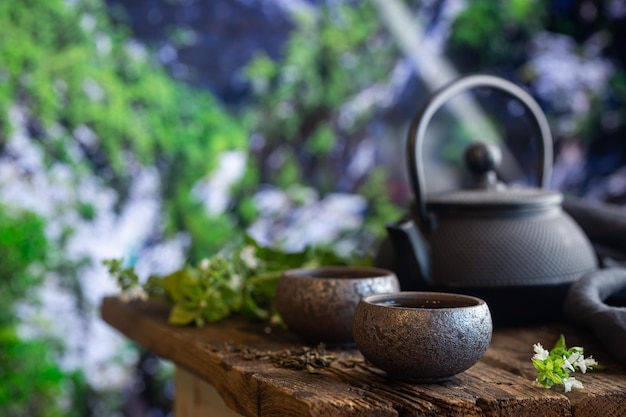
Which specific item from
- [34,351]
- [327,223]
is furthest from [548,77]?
[34,351]

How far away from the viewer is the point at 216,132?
277 cm

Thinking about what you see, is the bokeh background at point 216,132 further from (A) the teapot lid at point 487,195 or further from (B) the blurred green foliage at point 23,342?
(A) the teapot lid at point 487,195

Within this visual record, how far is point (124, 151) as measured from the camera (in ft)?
8.65

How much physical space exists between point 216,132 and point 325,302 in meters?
1.79

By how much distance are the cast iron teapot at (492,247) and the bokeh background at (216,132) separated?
1.56 meters

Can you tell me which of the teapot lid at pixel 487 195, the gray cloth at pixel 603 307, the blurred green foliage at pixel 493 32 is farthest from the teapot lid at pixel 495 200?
the blurred green foliage at pixel 493 32

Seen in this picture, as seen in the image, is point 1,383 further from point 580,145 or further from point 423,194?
point 580,145

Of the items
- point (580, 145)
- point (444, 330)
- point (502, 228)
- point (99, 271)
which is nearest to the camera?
point (444, 330)

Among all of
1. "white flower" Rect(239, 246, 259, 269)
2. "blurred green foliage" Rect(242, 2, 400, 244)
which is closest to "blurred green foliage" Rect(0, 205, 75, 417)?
"blurred green foliage" Rect(242, 2, 400, 244)

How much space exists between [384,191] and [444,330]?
2199mm

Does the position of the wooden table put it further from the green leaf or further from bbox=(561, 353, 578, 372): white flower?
the green leaf

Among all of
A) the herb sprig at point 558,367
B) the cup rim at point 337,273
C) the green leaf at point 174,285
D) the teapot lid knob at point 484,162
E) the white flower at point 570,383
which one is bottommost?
the white flower at point 570,383

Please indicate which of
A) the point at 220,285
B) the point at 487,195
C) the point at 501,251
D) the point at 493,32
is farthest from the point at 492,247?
the point at 493,32

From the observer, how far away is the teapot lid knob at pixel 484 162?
54.1 inches
